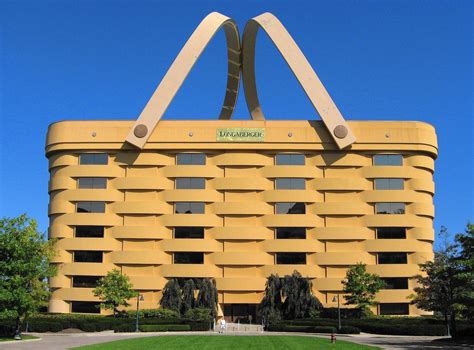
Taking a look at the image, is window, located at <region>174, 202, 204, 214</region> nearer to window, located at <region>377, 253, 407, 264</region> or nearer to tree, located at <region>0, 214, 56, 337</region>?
window, located at <region>377, 253, 407, 264</region>

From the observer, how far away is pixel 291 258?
64375mm

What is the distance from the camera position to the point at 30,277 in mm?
39156

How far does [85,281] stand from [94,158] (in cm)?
1464

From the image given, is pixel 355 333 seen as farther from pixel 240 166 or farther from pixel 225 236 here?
pixel 240 166

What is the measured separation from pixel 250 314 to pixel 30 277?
1242 inches

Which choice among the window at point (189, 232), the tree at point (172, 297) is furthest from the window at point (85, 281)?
the window at point (189, 232)

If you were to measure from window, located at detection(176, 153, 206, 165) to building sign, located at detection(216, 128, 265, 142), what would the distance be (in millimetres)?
3019

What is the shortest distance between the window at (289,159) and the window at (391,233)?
12260mm

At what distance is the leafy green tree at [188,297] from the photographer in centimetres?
5984

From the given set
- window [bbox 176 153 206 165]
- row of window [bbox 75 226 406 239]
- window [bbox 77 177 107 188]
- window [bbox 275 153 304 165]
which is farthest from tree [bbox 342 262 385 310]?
window [bbox 77 177 107 188]

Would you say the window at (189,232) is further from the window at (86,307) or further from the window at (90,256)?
the window at (86,307)

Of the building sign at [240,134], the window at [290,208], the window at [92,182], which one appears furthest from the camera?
the window at [92,182]

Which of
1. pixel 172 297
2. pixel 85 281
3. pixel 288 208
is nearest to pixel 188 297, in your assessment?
pixel 172 297

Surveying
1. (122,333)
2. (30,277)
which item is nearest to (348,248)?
(122,333)
